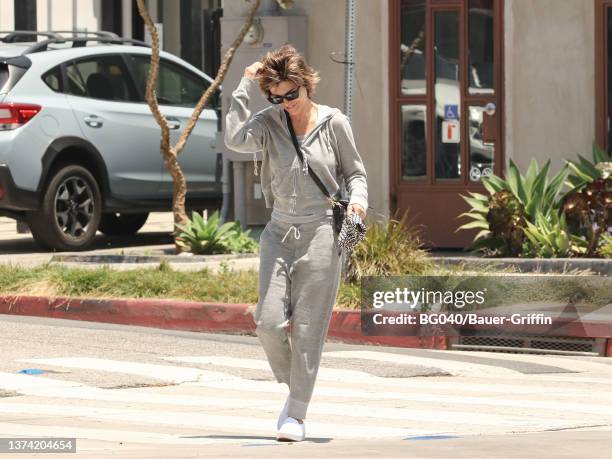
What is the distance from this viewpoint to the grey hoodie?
291 inches

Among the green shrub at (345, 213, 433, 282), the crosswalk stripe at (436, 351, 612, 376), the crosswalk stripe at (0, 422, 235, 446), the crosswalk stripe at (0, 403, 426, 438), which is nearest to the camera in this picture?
the crosswalk stripe at (0, 422, 235, 446)

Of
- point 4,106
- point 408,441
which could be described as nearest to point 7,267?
point 4,106

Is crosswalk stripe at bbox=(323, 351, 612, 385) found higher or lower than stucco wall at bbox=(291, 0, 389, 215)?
lower

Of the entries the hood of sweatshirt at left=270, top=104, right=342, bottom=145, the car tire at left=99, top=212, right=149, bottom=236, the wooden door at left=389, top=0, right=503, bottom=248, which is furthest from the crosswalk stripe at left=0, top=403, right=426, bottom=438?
the car tire at left=99, top=212, right=149, bottom=236

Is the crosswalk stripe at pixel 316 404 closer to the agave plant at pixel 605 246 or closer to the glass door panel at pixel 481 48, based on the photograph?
the agave plant at pixel 605 246

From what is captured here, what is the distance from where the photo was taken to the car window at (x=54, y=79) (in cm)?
1633

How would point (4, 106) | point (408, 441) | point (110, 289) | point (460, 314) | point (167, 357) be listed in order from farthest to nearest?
1. point (4, 106)
2. point (110, 289)
3. point (460, 314)
4. point (167, 357)
5. point (408, 441)

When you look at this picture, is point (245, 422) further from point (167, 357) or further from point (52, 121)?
point (52, 121)

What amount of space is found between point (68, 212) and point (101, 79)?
1.57 metres

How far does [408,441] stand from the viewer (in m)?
7.18

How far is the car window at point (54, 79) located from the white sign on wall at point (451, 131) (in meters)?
3.79

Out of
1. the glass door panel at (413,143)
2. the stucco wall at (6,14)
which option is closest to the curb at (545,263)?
the glass door panel at (413,143)

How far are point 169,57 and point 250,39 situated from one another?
4.51 feet

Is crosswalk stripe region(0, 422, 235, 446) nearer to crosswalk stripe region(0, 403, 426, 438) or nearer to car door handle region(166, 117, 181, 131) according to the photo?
crosswalk stripe region(0, 403, 426, 438)
